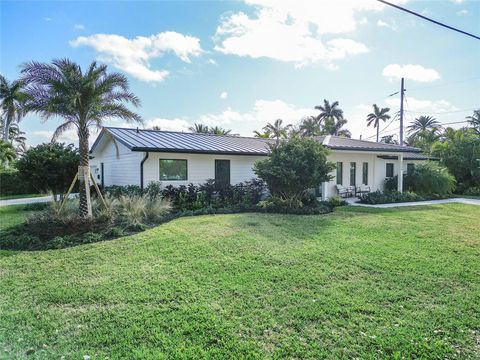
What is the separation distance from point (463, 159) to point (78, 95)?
24166mm

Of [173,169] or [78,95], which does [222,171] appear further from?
[78,95]

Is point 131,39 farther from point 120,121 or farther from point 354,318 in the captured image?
point 354,318

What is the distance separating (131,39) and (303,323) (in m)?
11.7

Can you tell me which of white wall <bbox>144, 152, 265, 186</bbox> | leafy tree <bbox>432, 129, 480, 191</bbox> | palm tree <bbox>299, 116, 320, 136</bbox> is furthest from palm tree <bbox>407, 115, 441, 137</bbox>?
white wall <bbox>144, 152, 265, 186</bbox>

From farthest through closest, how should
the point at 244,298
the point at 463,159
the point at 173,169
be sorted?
the point at 463,159 < the point at 173,169 < the point at 244,298

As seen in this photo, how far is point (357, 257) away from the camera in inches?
227

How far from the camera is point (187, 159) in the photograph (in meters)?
13.4

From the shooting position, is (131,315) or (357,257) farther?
(357,257)

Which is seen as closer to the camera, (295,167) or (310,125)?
(295,167)

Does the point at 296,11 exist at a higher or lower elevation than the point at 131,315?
higher

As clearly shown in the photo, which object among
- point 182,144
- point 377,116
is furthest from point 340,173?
point 377,116

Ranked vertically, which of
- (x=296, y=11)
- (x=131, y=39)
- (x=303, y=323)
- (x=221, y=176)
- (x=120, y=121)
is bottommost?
(x=303, y=323)

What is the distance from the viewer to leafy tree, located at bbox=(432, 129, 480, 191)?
2077 cm

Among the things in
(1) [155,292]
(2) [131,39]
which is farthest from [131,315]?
(2) [131,39]
